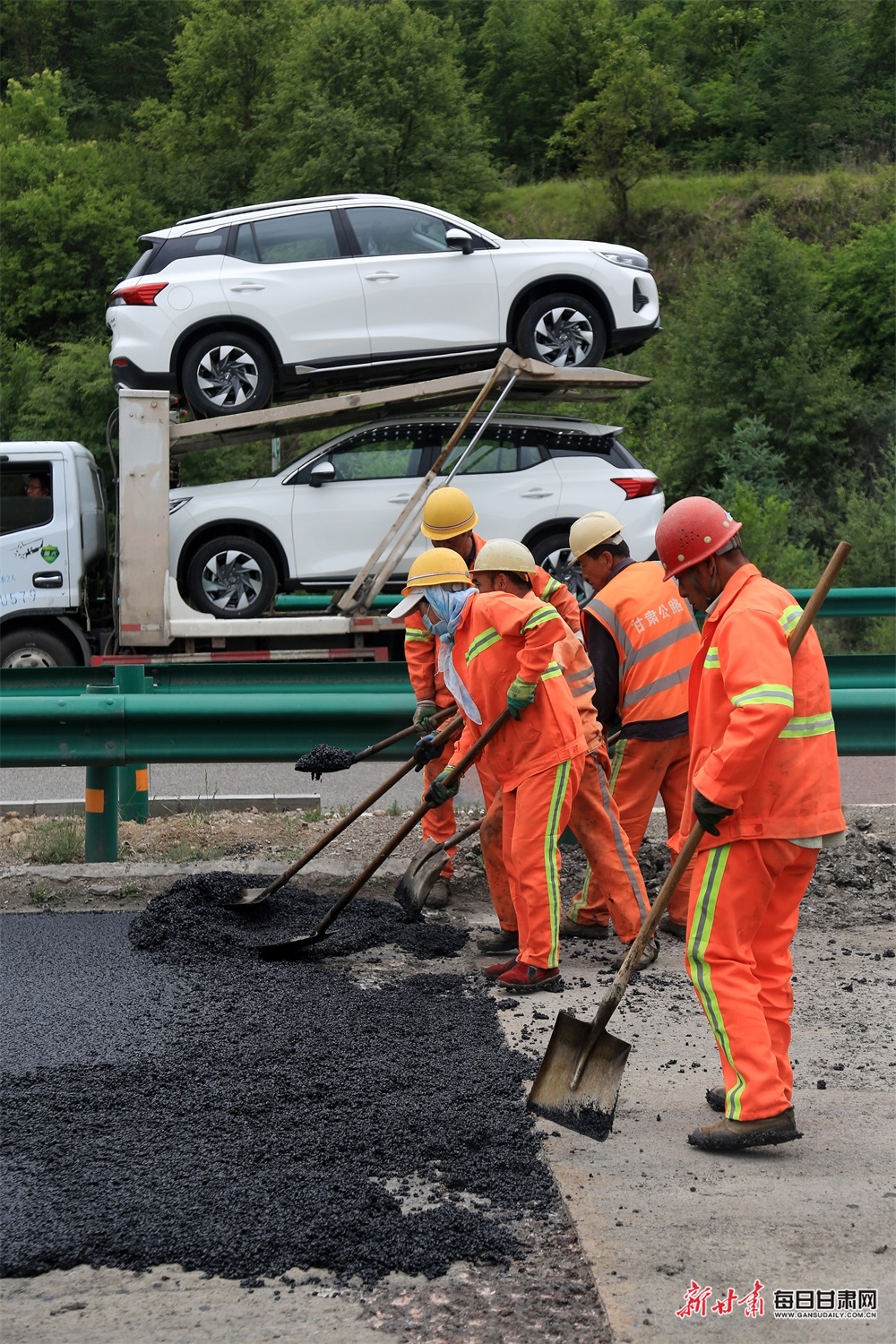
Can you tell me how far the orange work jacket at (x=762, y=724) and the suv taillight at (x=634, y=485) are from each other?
6963mm

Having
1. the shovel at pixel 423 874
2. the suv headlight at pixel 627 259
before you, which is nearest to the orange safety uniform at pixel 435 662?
the shovel at pixel 423 874

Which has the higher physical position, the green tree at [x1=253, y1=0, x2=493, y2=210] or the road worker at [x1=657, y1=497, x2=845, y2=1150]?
the green tree at [x1=253, y1=0, x2=493, y2=210]

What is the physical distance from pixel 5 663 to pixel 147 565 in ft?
6.63

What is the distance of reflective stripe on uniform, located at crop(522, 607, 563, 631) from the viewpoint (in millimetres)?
5051

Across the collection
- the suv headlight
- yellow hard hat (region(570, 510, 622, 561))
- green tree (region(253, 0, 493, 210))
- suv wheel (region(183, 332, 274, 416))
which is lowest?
yellow hard hat (region(570, 510, 622, 561))

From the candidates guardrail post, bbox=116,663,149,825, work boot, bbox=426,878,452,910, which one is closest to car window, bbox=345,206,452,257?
guardrail post, bbox=116,663,149,825

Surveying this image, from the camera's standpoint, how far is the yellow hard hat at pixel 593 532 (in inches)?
231

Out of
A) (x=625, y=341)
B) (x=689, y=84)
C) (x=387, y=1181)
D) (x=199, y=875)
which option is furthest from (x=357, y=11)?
(x=387, y=1181)

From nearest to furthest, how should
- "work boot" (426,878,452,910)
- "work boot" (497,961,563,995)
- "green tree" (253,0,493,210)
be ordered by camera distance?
"work boot" (497,961,563,995), "work boot" (426,878,452,910), "green tree" (253,0,493,210)

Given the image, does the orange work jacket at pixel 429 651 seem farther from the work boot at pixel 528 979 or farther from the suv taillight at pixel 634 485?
the suv taillight at pixel 634 485

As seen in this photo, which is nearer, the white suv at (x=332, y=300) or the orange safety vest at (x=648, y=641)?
the orange safety vest at (x=648, y=641)

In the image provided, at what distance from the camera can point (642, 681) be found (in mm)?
5668

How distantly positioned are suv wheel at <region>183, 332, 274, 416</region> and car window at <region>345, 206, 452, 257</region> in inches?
46.4

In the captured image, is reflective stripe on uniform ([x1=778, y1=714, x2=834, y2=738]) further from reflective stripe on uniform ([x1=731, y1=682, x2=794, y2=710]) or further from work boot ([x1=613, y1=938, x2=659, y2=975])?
work boot ([x1=613, y1=938, x2=659, y2=975])
